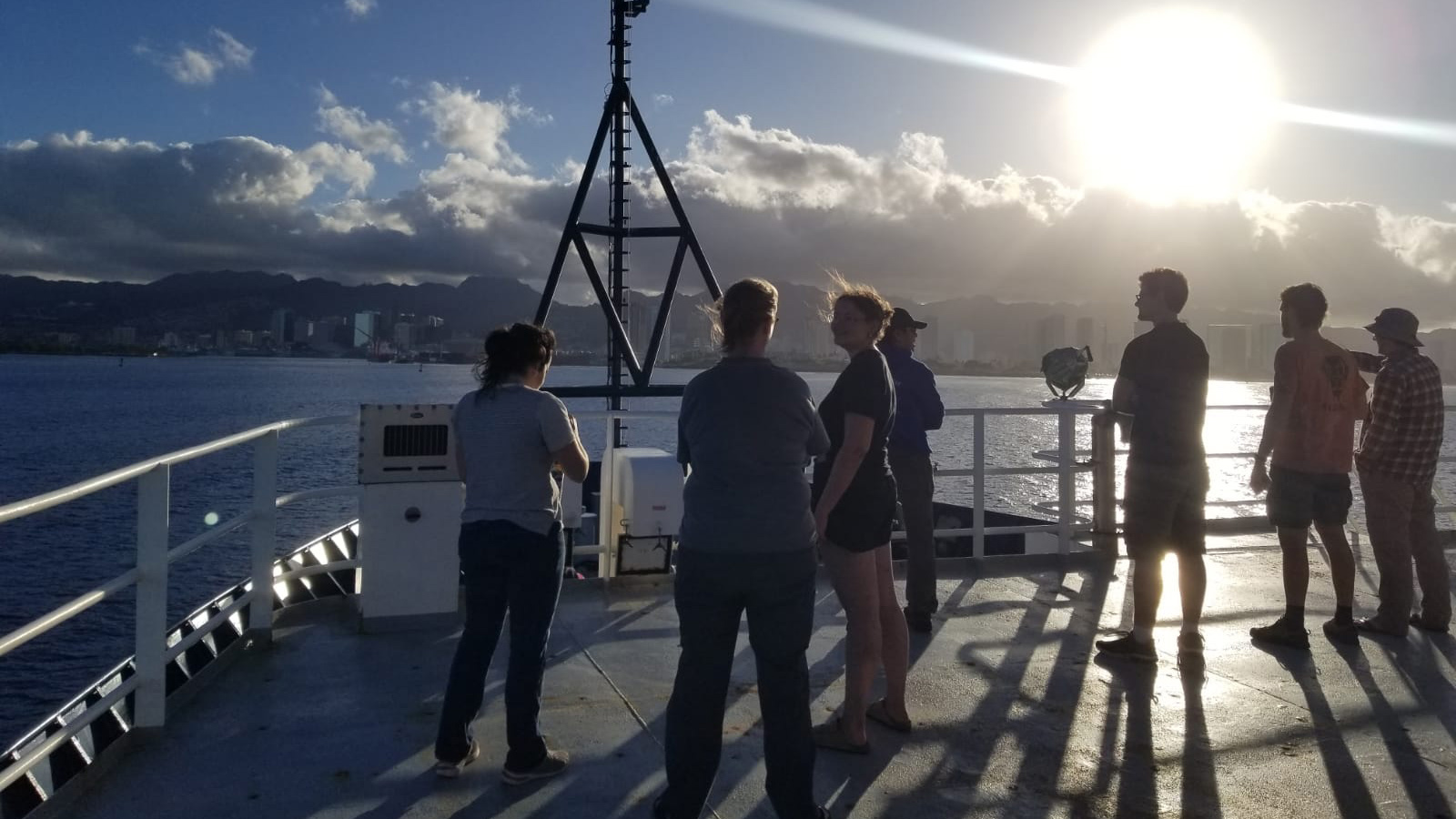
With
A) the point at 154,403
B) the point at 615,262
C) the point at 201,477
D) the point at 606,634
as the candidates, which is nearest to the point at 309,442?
the point at 201,477

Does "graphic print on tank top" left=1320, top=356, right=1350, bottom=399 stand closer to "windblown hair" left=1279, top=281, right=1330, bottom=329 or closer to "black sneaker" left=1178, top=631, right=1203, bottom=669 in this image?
"windblown hair" left=1279, top=281, right=1330, bottom=329

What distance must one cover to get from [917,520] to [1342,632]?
2173 millimetres

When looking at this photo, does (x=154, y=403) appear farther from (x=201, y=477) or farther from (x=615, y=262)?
(x=615, y=262)

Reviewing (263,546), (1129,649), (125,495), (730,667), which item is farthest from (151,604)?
(125,495)

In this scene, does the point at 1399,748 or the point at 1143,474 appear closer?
the point at 1399,748

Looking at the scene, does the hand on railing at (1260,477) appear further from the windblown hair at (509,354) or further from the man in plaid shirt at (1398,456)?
the windblown hair at (509,354)

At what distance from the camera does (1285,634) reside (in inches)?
181

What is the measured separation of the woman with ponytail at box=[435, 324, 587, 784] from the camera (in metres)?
3.00

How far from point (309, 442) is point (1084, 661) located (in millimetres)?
51459

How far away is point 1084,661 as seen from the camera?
14.5 feet

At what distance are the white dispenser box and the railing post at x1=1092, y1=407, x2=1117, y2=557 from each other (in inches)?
170

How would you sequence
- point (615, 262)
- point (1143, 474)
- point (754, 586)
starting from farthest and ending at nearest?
1. point (615, 262)
2. point (1143, 474)
3. point (754, 586)

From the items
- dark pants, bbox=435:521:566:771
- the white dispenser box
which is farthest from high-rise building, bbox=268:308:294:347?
dark pants, bbox=435:521:566:771

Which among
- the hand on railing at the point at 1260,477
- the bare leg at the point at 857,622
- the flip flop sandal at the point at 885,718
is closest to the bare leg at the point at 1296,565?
the hand on railing at the point at 1260,477
